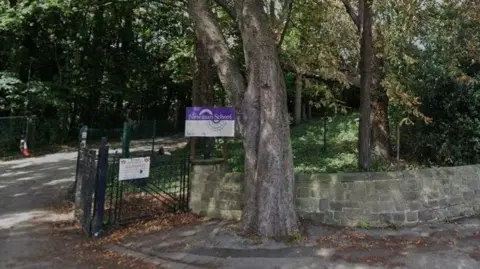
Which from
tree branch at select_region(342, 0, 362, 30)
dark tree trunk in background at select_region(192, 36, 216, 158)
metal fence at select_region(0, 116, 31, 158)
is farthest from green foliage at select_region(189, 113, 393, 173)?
metal fence at select_region(0, 116, 31, 158)

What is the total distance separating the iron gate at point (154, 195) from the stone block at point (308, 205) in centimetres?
229

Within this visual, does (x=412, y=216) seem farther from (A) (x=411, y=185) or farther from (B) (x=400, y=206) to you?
(A) (x=411, y=185)

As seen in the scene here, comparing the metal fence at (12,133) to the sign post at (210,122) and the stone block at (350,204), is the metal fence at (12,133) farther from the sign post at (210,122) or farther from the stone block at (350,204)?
the stone block at (350,204)

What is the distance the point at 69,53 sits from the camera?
975 inches

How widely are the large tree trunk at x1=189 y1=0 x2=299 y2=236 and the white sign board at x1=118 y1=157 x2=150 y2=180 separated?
196cm

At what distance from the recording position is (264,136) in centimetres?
697

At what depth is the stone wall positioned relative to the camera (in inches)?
298

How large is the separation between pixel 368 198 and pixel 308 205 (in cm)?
99

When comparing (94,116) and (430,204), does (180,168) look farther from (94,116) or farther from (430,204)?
(94,116)

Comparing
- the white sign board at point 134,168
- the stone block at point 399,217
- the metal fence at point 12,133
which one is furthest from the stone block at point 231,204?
the metal fence at point 12,133

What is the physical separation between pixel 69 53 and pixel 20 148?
7289mm

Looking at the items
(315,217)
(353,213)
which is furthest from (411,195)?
(315,217)

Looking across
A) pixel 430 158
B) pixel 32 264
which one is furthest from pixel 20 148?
pixel 430 158

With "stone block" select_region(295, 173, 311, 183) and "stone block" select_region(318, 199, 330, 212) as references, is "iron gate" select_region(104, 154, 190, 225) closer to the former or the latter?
"stone block" select_region(295, 173, 311, 183)
